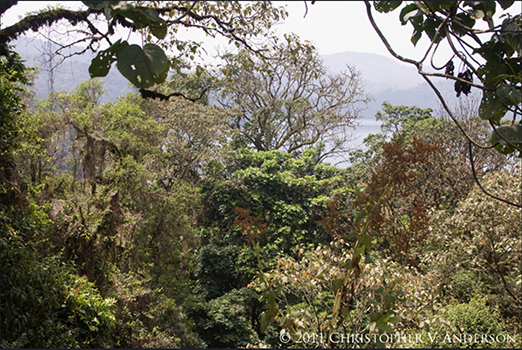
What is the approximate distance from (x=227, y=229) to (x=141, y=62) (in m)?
7.99

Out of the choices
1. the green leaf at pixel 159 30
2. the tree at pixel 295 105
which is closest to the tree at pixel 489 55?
the green leaf at pixel 159 30

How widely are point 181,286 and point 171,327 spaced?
944 millimetres

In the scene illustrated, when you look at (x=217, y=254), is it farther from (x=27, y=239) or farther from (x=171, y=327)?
(x=27, y=239)

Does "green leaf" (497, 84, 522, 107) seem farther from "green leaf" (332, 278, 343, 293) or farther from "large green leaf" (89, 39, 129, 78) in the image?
"large green leaf" (89, 39, 129, 78)

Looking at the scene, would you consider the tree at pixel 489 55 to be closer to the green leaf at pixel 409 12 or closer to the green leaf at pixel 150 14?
the green leaf at pixel 409 12

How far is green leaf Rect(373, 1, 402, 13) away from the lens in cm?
112

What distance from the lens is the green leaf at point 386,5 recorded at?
112 centimetres

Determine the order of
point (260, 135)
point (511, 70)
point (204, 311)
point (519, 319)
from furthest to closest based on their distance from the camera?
point (260, 135)
point (204, 311)
point (519, 319)
point (511, 70)

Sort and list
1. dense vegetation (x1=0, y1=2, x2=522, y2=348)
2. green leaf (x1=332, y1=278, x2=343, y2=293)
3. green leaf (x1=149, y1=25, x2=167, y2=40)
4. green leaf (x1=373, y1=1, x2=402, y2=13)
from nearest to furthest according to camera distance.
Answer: green leaf (x1=149, y1=25, x2=167, y2=40) → green leaf (x1=373, y1=1, x2=402, y2=13) → green leaf (x1=332, y1=278, x2=343, y2=293) → dense vegetation (x1=0, y1=2, x2=522, y2=348)

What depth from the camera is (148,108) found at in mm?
9047

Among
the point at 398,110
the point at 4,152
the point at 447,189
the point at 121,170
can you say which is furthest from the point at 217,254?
the point at 398,110

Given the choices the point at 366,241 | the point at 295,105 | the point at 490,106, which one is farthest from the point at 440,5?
the point at 295,105

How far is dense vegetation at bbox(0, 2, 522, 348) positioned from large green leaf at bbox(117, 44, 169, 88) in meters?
0.72

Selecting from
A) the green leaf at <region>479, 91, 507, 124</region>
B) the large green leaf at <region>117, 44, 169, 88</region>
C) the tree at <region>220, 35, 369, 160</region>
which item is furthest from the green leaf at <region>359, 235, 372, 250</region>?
the tree at <region>220, 35, 369, 160</region>
